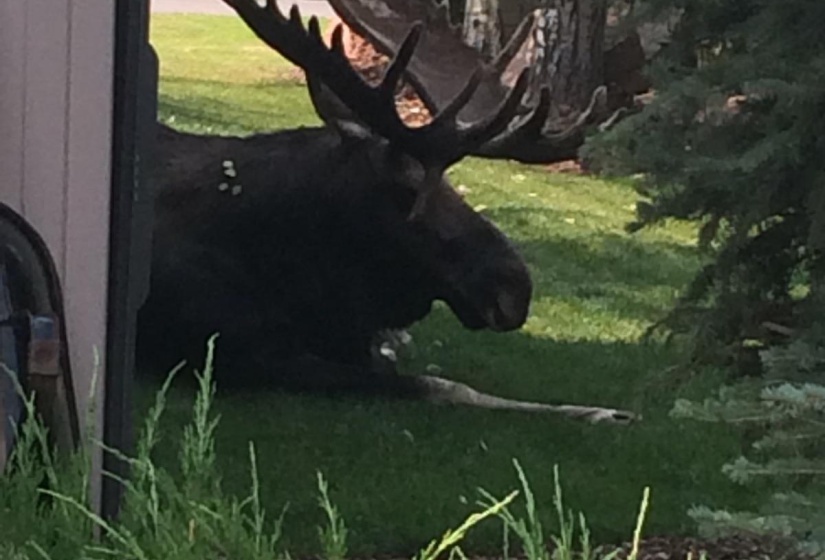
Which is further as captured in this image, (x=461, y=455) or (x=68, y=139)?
(x=461, y=455)

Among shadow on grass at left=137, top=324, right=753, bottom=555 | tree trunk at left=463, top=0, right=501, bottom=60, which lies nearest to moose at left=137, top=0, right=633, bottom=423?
shadow on grass at left=137, top=324, right=753, bottom=555

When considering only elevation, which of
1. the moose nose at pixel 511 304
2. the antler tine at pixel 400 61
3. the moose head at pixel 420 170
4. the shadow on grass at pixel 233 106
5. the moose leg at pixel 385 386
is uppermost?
the antler tine at pixel 400 61

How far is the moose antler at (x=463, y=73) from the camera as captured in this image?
726 centimetres

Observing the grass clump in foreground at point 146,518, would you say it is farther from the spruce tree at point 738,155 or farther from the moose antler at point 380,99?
the moose antler at point 380,99

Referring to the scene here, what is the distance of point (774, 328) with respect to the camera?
4332mm

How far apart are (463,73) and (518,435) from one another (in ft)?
7.58

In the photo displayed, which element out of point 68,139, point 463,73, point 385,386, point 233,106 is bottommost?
point 233,106

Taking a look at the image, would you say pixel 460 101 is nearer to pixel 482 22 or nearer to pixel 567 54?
pixel 567 54

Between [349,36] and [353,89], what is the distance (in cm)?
1239

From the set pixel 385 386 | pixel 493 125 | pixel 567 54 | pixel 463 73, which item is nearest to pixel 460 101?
pixel 493 125

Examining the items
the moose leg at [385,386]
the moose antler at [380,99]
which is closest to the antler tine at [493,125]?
the moose antler at [380,99]

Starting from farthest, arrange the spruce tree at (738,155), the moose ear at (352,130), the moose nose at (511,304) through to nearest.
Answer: the moose ear at (352,130) < the moose nose at (511,304) < the spruce tree at (738,155)

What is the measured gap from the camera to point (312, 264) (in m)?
7.10

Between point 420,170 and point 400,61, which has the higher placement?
point 400,61
